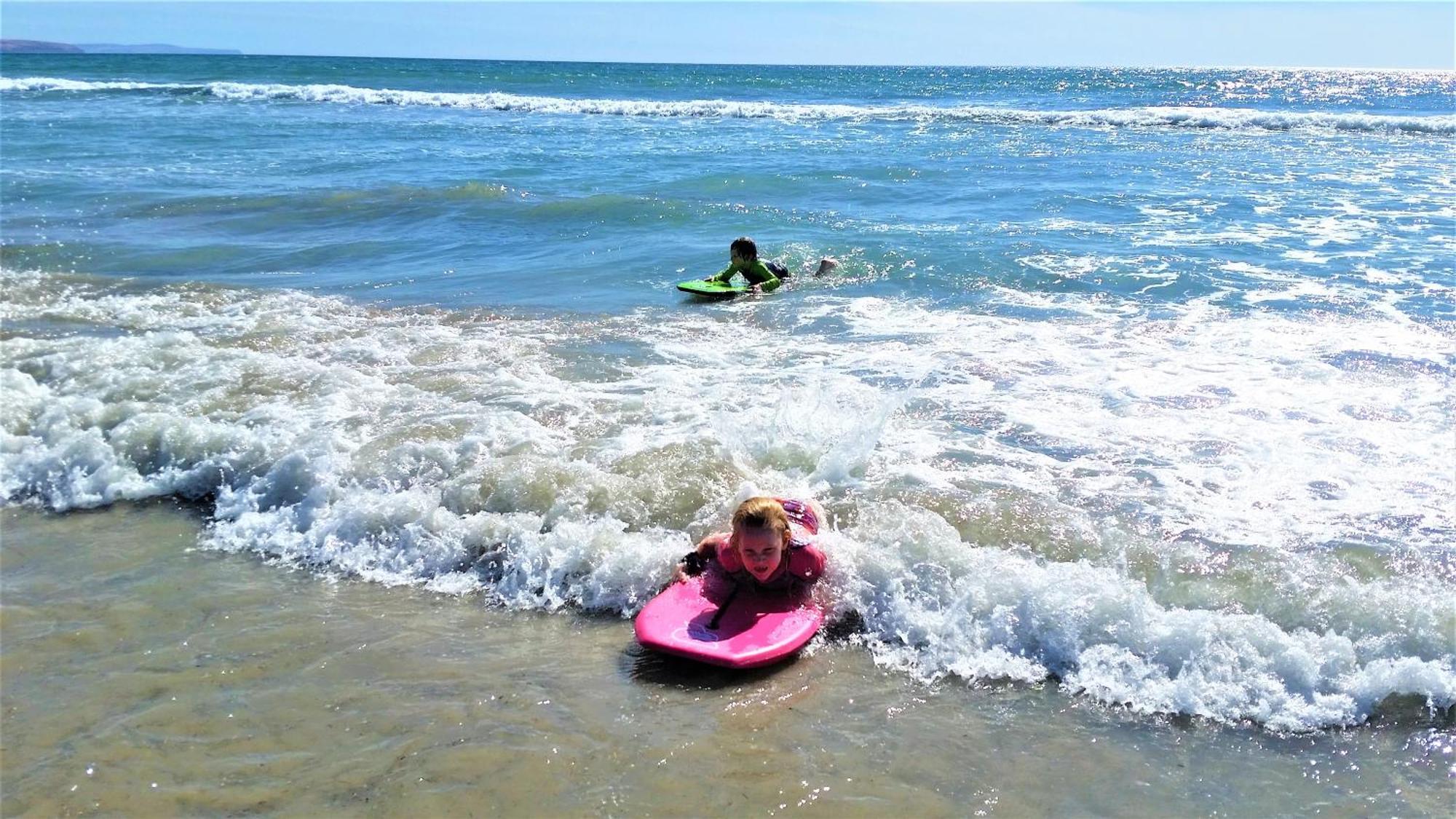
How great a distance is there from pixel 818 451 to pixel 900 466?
0.55 meters

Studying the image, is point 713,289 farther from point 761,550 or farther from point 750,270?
point 761,550

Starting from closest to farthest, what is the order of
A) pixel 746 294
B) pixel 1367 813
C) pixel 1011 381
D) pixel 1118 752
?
1. pixel 1367 813
2. pixel 1118 752
3. pixel 1011 381
4. pixel 746 294

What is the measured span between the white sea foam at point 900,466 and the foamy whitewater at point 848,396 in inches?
1.1

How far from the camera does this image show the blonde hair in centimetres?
488

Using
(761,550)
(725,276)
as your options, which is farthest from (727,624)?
(725,276)

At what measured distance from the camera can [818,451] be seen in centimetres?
669

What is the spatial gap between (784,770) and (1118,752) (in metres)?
1.34

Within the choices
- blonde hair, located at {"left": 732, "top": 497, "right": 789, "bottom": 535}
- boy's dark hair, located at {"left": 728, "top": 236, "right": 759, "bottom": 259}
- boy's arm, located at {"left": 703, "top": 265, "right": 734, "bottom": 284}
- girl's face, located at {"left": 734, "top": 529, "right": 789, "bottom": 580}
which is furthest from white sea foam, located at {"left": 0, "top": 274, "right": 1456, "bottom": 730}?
boy's dark hair, located at {"left": 728, "top": 236, "right": 759, "bottom": 259}

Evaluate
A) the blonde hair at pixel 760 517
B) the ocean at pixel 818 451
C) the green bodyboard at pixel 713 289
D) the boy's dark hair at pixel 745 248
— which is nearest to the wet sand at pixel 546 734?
the ocean at pixel 818 451

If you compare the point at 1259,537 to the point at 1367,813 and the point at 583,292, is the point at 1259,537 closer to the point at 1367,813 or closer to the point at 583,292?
the point at 1367,813

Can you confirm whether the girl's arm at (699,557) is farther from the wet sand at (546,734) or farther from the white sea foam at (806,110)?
the white sea foam at (806,110)

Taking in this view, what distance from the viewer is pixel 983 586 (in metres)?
4.99

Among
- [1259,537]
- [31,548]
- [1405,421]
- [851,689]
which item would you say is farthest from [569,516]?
[1405,421]

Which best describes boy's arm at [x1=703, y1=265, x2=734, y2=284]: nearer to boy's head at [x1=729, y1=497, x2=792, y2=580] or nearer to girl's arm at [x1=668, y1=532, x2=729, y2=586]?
girl's arm at [x1=668, y1=532, x2=729, y2=586]
